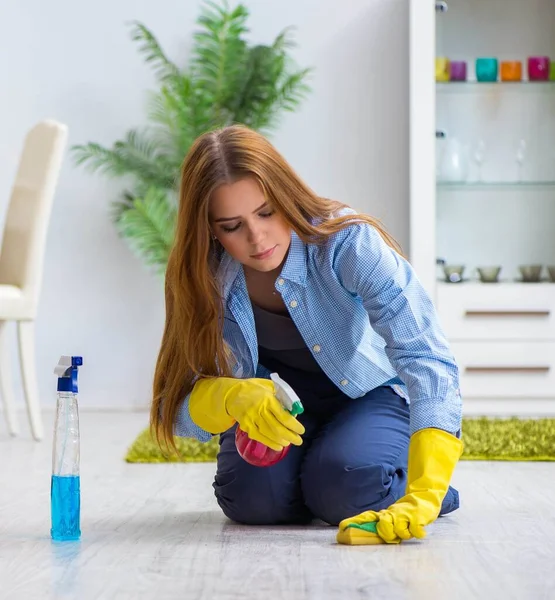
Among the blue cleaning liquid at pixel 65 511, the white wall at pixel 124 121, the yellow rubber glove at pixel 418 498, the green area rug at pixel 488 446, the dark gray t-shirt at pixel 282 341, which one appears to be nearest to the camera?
the yellow rubber glove at pixel 418 498

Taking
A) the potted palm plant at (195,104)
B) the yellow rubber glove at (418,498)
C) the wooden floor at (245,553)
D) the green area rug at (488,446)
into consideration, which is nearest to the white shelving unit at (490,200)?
the potted palm plant at (195,104)

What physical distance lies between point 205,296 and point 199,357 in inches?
4.1

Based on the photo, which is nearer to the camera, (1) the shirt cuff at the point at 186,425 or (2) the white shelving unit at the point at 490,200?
(1) the shirt cuff at the point at 186,425

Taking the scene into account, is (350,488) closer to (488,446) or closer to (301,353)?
(301,353)

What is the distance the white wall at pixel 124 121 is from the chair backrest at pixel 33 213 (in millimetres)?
937

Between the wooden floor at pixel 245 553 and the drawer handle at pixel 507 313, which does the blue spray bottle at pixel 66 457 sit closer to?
the wooden floor at pixel 245 553

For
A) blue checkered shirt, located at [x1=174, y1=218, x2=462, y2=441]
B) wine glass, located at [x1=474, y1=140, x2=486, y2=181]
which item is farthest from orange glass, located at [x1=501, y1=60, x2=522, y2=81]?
blue checkered shirt, located at [x1=174, y1=218, x2=462, y2=441]

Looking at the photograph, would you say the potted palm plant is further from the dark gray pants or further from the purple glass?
the dark gray pants

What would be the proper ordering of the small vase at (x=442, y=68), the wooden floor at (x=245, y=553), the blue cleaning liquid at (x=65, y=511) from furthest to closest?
the small vase at (x=442, y=68), the blue cleaning liquid at (x=65, y=511), the wooden floor at (x=245, y=553)

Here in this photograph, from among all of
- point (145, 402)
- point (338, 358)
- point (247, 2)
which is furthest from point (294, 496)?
point (247, 2)

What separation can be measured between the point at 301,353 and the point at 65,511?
52 cm

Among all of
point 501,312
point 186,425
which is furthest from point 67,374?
point 501,312

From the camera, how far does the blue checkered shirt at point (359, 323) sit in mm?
1620

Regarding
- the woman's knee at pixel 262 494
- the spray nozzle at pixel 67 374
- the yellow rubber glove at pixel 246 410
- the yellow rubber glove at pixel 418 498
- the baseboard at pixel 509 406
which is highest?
the spray nozzle at pixel 67 374
